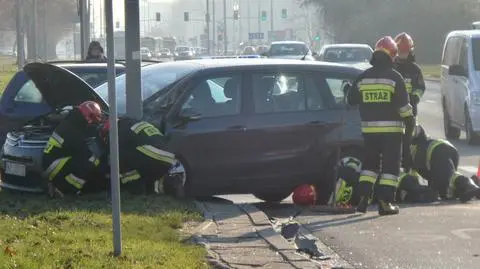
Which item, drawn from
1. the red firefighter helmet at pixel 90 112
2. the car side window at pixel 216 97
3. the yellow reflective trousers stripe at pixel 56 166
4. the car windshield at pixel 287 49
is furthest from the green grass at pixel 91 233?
the car windshield at pixel 287 49

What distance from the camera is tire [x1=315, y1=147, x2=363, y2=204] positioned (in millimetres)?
10570

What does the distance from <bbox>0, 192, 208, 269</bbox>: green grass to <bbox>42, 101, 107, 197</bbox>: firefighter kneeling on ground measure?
20cm

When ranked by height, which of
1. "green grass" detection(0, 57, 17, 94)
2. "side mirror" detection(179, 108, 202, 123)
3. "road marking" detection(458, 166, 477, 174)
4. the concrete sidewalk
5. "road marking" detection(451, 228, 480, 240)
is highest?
"side mirror" detection(179, 108, 202, 123)

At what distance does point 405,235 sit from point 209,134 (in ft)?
8.58

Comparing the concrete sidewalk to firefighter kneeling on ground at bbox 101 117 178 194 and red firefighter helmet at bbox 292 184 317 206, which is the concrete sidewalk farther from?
red firefighter helmet at bbox 292 184 317 206

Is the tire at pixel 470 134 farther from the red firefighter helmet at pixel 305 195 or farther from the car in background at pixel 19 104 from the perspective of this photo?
the car in background at pixel 19 104

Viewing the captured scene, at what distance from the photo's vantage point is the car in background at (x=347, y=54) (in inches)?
1101

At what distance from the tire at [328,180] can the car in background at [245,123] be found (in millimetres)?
11

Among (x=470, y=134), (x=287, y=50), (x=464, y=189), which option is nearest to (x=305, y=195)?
(x=464, y=189)

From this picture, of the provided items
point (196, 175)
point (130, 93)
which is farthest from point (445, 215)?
point (130, 93)

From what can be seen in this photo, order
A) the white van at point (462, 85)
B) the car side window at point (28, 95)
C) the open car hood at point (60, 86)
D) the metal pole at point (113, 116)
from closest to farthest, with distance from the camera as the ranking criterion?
1. the metal pole at point (113, 116)
2. the open car hood at point (60, 86)
3. the car side window at point (28, 95)
4. the white van at point (462, 85)

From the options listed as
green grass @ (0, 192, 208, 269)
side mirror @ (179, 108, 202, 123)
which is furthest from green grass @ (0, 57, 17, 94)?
green grass @ (0, 192, 208, 269)

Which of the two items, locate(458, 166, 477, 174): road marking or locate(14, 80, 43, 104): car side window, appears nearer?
locate(14, 80, 43, 104): car side window

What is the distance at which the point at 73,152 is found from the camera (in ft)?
32.1
